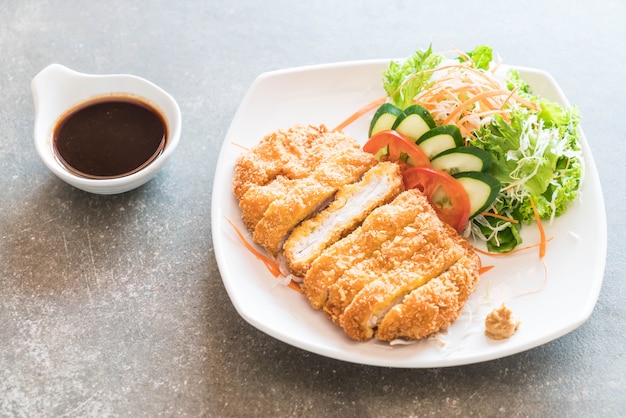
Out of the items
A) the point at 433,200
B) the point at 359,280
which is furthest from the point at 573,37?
the point at 359,280

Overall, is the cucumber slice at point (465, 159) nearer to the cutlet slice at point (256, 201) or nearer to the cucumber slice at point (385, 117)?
the cucumber slice at point (385, 117)

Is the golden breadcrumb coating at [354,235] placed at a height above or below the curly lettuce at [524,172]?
below

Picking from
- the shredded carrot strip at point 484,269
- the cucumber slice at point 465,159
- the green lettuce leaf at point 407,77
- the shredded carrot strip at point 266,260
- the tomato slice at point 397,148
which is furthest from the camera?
the green lettuce leaf at point 407,77

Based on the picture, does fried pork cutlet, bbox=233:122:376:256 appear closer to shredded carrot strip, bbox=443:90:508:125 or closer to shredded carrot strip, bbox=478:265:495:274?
shredded carrot strip, bbox=443:90:508:125

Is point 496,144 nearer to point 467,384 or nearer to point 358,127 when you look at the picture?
point 358,127

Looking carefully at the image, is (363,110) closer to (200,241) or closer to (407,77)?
(407,77)

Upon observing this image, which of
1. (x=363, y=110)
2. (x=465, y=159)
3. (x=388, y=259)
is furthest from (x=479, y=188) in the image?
(x=363, y=110)

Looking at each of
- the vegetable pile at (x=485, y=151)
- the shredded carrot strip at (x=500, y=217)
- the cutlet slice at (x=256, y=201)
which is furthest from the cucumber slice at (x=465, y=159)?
the cutlet slice at (x=256, y=201)

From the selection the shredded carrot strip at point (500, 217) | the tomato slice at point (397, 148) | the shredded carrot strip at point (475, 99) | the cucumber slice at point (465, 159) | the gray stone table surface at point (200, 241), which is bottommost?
the gray stone table surface at point (200, 241)

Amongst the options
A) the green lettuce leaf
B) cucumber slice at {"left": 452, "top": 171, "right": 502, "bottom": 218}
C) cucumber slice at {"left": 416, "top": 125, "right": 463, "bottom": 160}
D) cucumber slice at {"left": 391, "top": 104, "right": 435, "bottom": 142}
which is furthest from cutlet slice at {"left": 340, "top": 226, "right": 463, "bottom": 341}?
the green lettuce leaf
